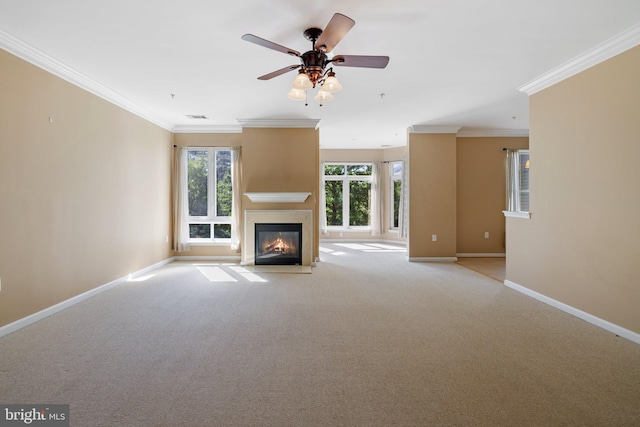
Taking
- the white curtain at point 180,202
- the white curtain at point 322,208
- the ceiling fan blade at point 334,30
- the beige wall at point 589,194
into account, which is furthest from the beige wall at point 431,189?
the white curtain at point 180,202

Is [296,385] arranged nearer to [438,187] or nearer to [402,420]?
[402,420]

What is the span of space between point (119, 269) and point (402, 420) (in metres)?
4.35

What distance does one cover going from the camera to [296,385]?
6.44ft

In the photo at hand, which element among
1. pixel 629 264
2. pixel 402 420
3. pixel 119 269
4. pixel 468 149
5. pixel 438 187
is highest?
pixel 468 149

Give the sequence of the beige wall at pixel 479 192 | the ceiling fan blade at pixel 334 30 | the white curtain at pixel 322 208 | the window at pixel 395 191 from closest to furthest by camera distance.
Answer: the ceiling fan blade at pixel 334 30
the beige wall at pixel 479 192
the window at pixel 395 191
the white curtain at pixel 322 208

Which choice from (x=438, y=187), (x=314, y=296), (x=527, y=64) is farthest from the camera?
(x=438, y=187)

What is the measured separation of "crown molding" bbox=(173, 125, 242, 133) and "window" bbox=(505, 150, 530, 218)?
226 inches

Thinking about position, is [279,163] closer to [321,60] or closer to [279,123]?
[279,123]

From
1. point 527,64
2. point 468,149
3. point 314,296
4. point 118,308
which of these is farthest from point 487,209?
point 118,308

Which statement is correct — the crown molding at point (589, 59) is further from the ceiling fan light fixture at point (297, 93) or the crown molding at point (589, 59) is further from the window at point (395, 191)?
the window at point (395, 191)

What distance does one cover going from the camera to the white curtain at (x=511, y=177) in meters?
6.43

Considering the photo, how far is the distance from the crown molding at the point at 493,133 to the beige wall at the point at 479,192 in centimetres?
9

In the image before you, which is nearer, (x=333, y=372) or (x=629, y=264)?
(x=333, y=372)

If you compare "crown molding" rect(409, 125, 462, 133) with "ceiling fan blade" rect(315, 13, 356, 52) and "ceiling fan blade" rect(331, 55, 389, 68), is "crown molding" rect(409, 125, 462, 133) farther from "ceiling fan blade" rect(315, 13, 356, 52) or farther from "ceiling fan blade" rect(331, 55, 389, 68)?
"ceiling fan blade" rect(315, 13, 356, 52)
